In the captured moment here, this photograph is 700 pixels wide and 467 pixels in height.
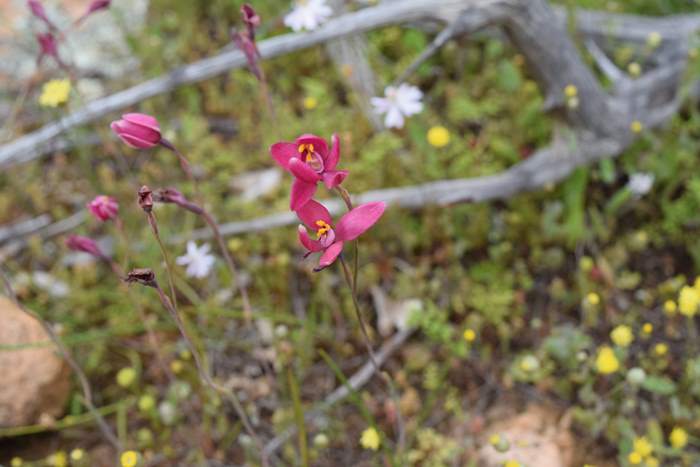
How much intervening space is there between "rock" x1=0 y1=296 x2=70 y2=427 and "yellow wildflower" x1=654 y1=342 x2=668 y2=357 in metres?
2.10

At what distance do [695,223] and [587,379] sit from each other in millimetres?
849

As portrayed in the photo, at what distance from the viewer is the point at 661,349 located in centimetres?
218

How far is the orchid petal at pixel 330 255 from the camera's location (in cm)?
125

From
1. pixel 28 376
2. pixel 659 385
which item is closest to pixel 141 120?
pixel 28 376

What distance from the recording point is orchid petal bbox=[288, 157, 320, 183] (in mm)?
1245

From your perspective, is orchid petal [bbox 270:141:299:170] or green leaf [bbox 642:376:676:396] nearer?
orchid petal [bbox 270:141:299:170]

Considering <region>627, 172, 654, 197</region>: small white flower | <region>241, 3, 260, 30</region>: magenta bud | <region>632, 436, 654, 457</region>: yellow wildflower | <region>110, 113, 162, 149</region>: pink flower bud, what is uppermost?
<region>241, 3, 260, 30</region>: magenta bud

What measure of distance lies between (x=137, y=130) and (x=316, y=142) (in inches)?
18.4

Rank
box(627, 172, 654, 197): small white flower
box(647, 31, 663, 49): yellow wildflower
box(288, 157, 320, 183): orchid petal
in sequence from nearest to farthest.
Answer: box(288, 157, 320, 183): orchid petal → box(627, 172, 654, 197): small white flower → box(647, 31, 663, 49): yellow wildflower

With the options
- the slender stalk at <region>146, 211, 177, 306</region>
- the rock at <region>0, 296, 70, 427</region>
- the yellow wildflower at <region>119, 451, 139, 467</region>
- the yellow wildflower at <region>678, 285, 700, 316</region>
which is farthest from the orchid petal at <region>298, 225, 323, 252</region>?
the rock at <region>0, 296, 70, 427</region>

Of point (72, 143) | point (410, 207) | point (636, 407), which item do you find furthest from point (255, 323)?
point (636, 407)

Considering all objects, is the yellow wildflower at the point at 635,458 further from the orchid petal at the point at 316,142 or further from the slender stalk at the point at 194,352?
the orchid petal at the point at 316,142

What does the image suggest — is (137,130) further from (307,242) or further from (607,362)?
(607,362)

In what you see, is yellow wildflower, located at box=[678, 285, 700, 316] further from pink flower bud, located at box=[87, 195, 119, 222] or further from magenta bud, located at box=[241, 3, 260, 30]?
pink flower bud, located at box=[87, 195, 119, 222]
